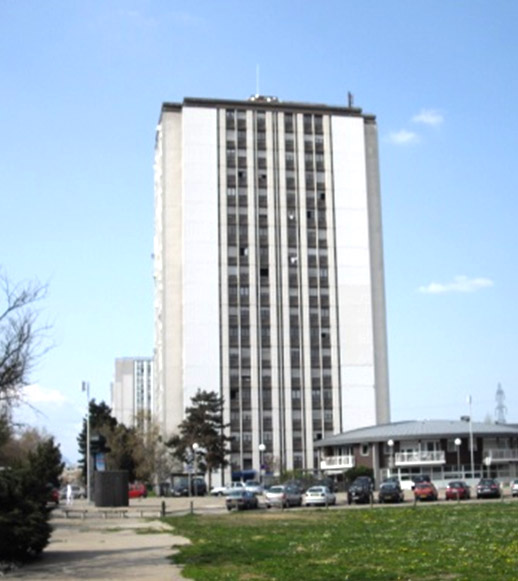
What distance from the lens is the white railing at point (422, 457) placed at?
320 feet

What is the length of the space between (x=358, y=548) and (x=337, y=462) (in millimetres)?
80669

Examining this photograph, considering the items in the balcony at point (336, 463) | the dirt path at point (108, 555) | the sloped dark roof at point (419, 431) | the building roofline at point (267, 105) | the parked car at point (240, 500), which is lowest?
the dirt path at point (108, 555)

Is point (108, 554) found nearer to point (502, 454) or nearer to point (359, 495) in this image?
point (359, 495)

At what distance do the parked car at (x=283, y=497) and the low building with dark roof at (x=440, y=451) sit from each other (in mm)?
32828

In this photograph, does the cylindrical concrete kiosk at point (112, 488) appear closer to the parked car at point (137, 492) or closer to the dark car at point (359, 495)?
the dark car at point (359, 495)

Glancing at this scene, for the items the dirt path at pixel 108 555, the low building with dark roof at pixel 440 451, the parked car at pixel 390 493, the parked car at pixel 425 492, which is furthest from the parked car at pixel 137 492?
the dirt path at pixel 108 555

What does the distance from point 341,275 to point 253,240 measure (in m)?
12.2

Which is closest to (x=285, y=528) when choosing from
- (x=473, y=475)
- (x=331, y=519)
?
(x=331, y=519)

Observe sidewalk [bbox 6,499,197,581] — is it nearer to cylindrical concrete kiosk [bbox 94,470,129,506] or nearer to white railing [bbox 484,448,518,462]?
cylindrical concrete kiosk [bbox 94,470,129,506]

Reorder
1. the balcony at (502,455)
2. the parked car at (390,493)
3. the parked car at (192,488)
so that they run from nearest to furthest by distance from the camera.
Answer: the parked car at (390,493), the parked car at (192,488), the balcony at (502,455)

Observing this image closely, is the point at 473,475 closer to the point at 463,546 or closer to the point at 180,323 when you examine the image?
the point at 180,323

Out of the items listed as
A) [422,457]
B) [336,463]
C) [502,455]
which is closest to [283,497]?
[422,457]

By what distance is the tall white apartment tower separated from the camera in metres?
120

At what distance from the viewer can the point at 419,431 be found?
98.7 m
